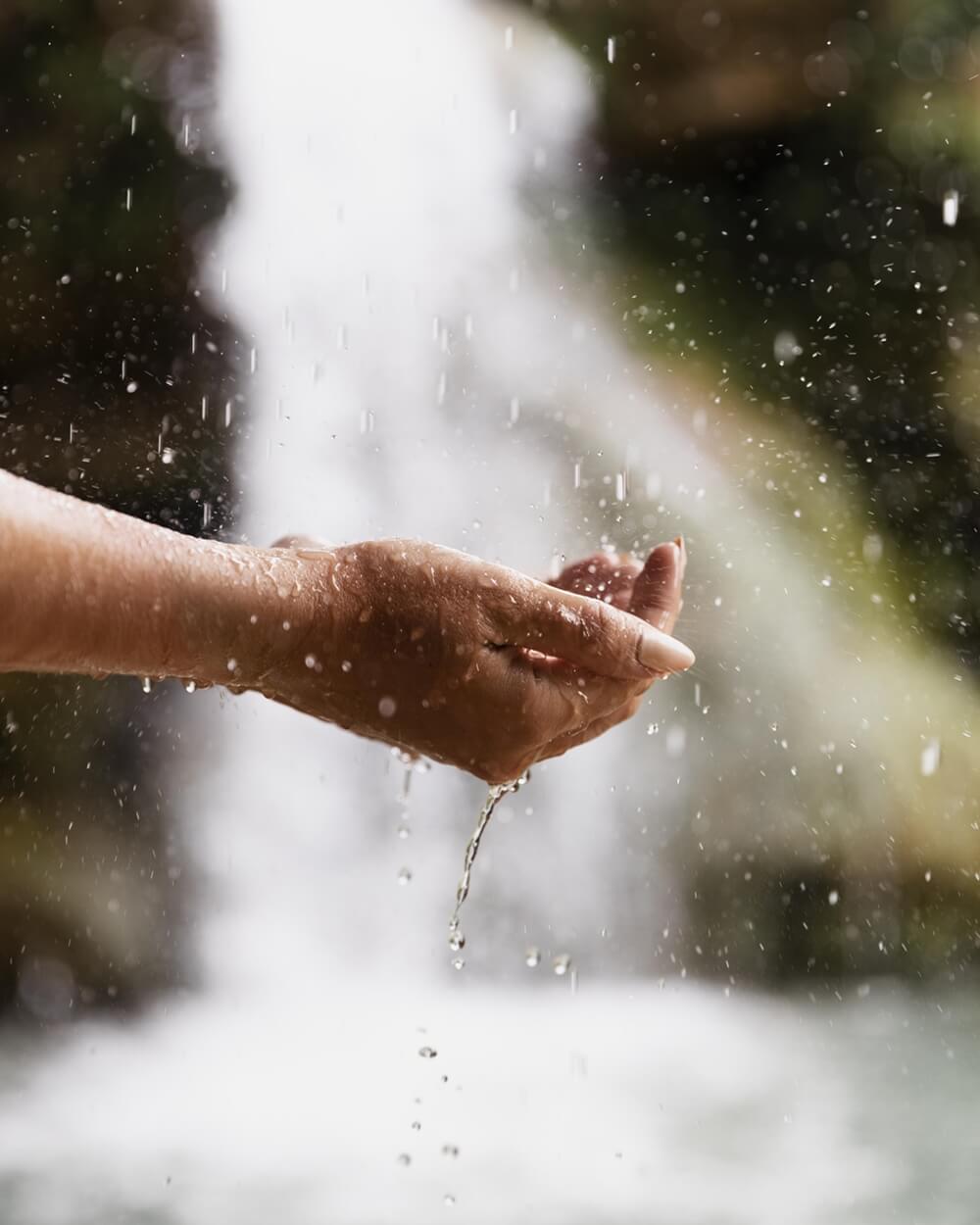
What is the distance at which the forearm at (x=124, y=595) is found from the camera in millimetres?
704

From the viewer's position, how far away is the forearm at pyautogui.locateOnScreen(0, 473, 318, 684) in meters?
0.70

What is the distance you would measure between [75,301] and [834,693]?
1.45 meters

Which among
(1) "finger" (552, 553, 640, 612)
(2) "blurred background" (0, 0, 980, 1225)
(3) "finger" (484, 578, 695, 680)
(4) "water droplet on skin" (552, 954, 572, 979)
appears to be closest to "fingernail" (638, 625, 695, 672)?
(3) "finger" (484, 578, 695, 680)

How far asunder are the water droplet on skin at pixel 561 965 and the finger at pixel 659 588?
1.26 m

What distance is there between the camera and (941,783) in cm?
216

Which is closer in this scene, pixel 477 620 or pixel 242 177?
pixel 477 620

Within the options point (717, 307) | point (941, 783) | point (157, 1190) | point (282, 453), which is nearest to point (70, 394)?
point (282, 453)

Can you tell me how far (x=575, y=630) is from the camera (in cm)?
78

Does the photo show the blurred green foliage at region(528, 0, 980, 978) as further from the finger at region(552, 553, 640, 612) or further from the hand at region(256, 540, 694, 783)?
the hand at region(256, 540, 694, 783)

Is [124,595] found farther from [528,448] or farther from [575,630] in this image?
[528,448]

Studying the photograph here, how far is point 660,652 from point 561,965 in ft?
4.42

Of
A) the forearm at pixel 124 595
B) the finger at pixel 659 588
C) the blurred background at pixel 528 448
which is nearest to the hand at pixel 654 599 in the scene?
the finger at pixel 659 588

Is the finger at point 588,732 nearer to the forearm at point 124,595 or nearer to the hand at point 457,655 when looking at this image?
the hand at point 457,655

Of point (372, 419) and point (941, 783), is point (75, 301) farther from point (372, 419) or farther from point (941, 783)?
point (941, 783)
